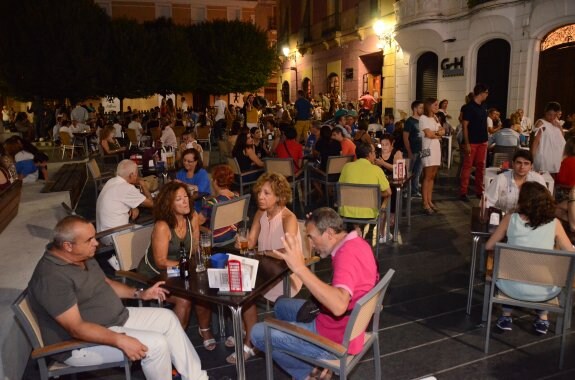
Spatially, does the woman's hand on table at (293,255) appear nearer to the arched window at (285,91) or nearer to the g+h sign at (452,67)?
the g+h sign at (452,67)

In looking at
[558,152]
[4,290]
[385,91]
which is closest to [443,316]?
[4,290]

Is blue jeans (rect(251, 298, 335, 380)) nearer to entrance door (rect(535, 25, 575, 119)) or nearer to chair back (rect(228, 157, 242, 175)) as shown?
chair back (rect(228, 157, 242, 175))

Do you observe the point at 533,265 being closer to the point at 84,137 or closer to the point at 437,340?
the point at 437,340

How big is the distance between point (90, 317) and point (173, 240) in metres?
0.88

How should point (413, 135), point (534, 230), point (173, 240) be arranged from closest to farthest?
point (534, 230)
point (173, 240)
point (413, 135)

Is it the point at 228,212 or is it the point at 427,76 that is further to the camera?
the point at 427,76

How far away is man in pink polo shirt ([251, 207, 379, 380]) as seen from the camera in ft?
7.83

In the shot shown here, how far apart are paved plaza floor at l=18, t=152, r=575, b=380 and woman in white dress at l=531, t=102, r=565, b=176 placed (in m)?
2.47

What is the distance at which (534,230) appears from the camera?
11.0ft

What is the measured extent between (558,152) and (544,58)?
5.39 meters

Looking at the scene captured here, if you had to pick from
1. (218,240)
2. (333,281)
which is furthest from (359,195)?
(333,281)

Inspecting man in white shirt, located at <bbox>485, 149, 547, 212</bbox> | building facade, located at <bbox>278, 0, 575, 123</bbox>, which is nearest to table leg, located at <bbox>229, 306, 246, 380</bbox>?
man in white shirt, located at <bbox>485, 149, 547, 212</bbox>

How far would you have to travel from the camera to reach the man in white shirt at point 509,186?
4.44m

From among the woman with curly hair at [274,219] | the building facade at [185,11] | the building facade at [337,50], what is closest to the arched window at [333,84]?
the building facade at [337,50]
